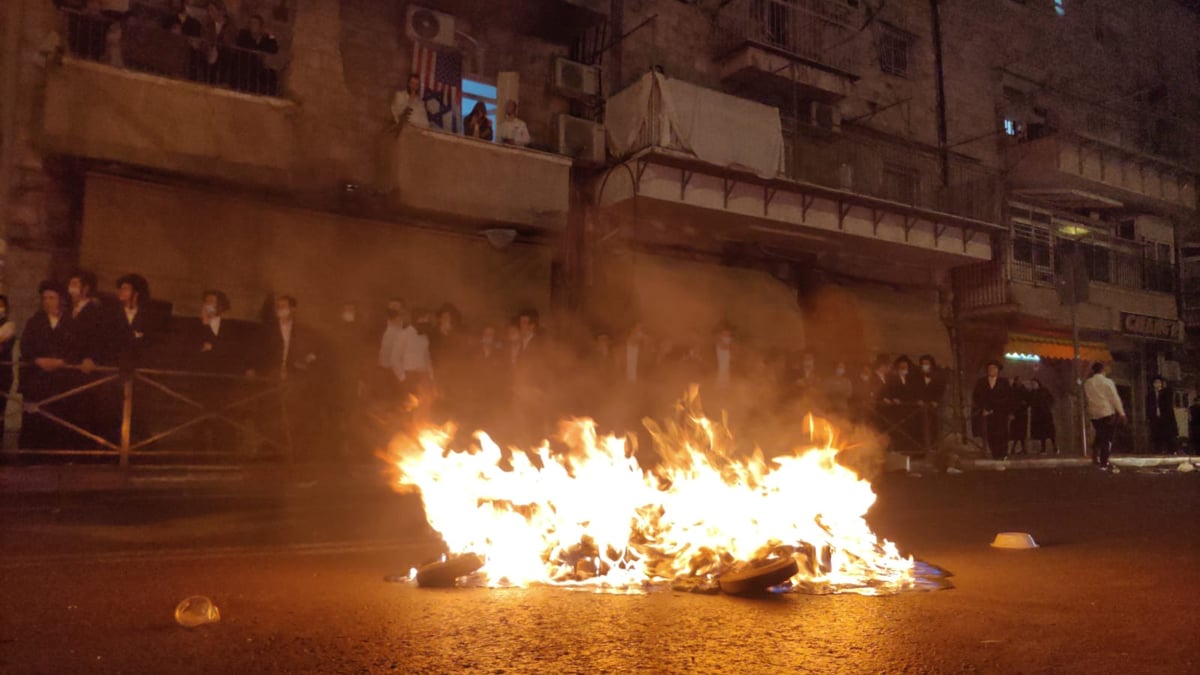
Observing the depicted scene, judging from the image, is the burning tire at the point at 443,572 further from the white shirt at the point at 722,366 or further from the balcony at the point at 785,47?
the balcony at the point at 785,47

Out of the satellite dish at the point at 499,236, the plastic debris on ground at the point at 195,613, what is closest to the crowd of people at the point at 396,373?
the satellite dish at the point at 499,236

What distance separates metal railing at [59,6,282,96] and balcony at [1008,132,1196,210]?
19.4 m

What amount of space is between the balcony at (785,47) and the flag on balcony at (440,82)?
6226 millimetres

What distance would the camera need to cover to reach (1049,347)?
23.7 meters

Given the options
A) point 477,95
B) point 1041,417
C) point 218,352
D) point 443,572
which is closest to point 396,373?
point 218,352

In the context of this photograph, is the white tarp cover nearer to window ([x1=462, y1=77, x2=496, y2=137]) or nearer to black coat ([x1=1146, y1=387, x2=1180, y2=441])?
window ([x1=462, y1=77, x2=496, y2=137])

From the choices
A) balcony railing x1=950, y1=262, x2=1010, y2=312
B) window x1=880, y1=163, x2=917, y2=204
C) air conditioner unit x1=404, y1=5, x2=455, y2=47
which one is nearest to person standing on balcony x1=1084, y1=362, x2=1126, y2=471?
window x1=880, y1=163, x2=917, y2=204

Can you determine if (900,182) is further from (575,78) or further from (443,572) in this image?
(443,572)

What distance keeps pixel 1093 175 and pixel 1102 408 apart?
11.8 m

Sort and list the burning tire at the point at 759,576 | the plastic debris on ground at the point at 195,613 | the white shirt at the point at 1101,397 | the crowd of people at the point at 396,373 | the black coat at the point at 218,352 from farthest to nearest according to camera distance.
A: the white shirt at the point at 1101,397, the black coat at the point at 218,352, the crowd of people at the point at 396,373, the burning tire at the point at 759,576, the plastic debris on ground at the point at 195,613

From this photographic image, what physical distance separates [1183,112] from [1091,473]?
21.1 metres

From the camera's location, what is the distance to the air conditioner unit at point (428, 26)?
48.8 ft

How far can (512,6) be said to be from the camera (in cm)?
1538

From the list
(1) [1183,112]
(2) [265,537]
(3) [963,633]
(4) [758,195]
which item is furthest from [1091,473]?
(1) [1183,112]
